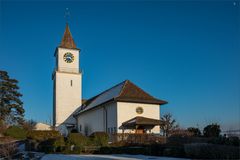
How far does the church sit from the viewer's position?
29641mm

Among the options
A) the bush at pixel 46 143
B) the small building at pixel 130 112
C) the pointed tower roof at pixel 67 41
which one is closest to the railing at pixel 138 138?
the small building at pixel 130 112

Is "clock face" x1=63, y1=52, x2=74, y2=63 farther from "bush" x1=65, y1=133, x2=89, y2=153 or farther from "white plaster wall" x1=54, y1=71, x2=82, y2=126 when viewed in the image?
"bush" x1=65, y1=133, x2=89, y2=153

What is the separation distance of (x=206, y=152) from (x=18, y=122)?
46.7 m

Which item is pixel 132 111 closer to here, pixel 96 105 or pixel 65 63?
pixel 96 105

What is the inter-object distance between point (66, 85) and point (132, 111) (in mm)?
18268

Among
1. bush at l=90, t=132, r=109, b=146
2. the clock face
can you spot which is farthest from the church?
bush at l=90, t=132, r=109, b=146

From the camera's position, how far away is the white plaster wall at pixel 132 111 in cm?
2945

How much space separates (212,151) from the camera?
13719 millimetres

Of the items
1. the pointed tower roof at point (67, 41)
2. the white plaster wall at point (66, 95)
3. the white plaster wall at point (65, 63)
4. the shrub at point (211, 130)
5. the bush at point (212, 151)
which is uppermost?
the pointed tower roof at point (67, 41)

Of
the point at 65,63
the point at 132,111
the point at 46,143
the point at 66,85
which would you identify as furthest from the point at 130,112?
the point at 65,63

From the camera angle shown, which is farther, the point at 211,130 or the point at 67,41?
the point at 67,41

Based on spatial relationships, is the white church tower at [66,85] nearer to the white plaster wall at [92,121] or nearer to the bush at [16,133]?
the white plaster wall at [92,121]

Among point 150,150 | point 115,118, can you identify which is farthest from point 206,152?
point 115,118

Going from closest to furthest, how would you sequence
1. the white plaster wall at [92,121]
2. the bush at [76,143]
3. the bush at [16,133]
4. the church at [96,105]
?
the bush at [76,143] → the church at [96,105] → the white plaster wall at [92,121] → the bush at [16,133]
